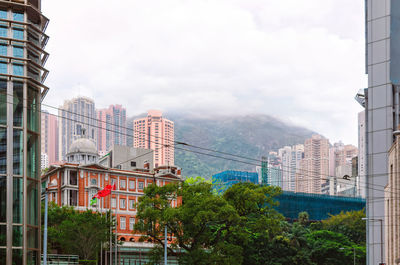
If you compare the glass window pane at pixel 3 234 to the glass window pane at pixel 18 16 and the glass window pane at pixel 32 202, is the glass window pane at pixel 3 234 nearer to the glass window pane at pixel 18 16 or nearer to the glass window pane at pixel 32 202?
the glass window pane at pixel 32 202

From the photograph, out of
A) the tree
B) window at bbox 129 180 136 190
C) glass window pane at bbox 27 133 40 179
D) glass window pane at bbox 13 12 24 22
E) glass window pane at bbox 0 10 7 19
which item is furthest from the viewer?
window at bbox 129 180 136 190

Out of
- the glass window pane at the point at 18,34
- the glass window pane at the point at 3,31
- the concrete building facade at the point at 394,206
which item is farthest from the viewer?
the concrete building facade at the point at 394,206

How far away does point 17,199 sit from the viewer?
126 ft

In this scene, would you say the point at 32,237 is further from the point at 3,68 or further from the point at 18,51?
the point at 18,51

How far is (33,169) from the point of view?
40.2m

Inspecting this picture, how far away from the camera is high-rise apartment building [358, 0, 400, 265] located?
64.2 meters

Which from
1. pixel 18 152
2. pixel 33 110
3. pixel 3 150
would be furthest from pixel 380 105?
pixel 3 150

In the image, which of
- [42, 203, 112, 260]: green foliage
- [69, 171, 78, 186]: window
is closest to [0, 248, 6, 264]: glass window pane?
[42, 203, 112, 260]: green foliage

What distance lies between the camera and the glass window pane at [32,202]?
3928 cm

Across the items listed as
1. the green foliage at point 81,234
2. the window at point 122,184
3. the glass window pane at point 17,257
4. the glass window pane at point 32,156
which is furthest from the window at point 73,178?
the glass window pane at point 17,257

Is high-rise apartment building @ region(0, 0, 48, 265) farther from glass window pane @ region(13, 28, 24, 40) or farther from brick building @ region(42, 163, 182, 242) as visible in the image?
brick building @ region(42, 163, 182, 242)

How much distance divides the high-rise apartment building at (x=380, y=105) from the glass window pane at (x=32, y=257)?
35.8 meters

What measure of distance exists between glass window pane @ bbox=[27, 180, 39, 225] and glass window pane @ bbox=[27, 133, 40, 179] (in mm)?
544

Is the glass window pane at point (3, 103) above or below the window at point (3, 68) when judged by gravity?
below
